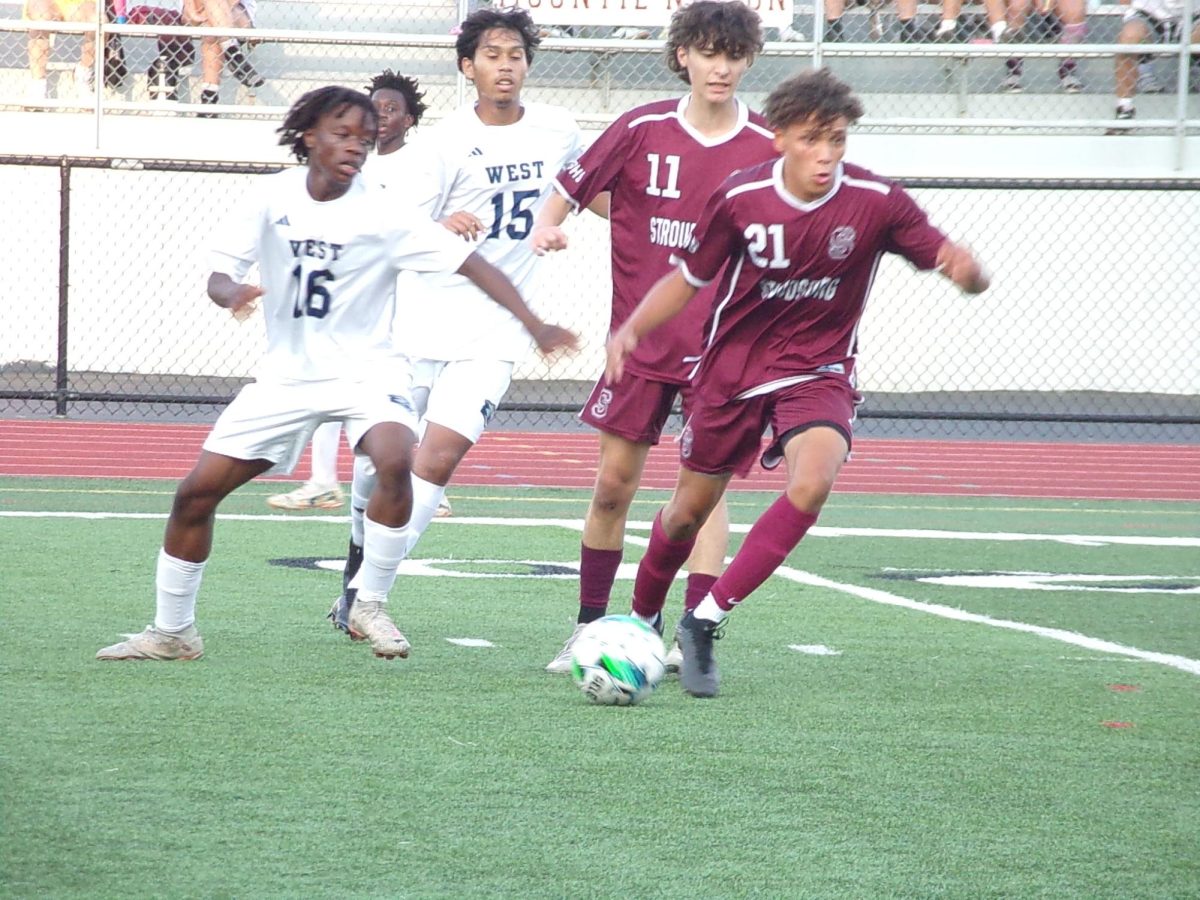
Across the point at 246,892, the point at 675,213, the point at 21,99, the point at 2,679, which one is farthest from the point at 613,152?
the point at 21,99

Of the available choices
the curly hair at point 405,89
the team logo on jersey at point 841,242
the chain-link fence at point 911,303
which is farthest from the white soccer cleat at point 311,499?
the chain-link fence at point 911,303

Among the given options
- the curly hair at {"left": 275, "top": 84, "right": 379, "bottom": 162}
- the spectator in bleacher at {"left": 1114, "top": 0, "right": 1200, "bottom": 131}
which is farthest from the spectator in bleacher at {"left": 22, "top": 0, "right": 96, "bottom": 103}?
the curly hair at {"left": 275, "top": 84, "right": 379, "bottom": 162}

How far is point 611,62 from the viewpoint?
60.2 feet

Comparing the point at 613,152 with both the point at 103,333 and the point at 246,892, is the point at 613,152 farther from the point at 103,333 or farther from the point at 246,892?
the point at 103,333

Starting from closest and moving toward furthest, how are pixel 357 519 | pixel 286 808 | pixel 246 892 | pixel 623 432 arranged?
pixel 246 892, pixel 286 808, pixel 623 432, pixel 357 519

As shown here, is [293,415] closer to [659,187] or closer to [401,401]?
[401,401]

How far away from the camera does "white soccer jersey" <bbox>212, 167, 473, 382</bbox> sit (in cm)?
538

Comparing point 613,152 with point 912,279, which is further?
point 912,279

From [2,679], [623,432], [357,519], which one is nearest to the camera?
[2,679]

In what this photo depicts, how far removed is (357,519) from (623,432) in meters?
1.22

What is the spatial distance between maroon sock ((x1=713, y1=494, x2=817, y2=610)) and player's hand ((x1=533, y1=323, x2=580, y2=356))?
2.47 ft

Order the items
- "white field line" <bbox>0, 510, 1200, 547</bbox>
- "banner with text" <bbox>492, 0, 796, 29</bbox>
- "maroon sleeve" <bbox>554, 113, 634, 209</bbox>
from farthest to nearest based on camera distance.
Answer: "banner with text" <bbox>492, 0, 796, 29</bbox>, "white field line" <bbox>0, 510, 1200, 547</bbox>, "maroon sleeve" <bbox>554, 113, 634, 209</bbox>

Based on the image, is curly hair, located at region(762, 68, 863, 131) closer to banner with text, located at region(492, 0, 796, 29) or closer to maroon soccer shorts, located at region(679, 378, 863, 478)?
maroon soccer shorts, located at region(679, 378, 863, 478)

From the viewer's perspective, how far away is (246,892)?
10.1ft
